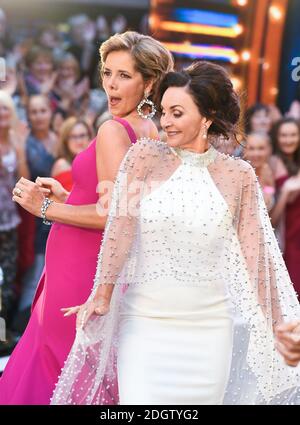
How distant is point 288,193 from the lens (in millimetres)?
6895

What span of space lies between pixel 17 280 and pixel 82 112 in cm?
199

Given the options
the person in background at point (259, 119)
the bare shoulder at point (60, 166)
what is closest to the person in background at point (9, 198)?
the bare shoulder at point (60, 166)

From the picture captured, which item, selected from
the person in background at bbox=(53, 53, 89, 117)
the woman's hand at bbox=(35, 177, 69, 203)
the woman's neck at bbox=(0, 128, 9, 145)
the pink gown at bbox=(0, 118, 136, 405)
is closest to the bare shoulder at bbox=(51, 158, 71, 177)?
the woman's neck at bbox=(0, 128, 9, 145)

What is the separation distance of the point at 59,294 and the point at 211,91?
107 centimetres

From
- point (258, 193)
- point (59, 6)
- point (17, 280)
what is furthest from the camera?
point (59, 6)

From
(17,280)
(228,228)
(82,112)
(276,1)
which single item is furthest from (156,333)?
(276,1)

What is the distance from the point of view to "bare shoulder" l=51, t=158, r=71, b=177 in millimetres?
6564

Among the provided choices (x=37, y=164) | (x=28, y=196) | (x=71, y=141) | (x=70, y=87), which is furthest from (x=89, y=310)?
(x=70, y=87)

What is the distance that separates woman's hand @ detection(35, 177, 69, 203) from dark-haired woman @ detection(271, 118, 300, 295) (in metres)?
3.20

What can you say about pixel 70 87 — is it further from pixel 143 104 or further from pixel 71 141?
pixel 143 104

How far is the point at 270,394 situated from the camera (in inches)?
138

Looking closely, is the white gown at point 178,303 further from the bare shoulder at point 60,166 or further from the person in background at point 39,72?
the person in background at point 39,72

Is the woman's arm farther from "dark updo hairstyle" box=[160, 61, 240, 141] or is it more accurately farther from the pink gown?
"dark updo hairstyle" box=[160, 61, 240, 141]
